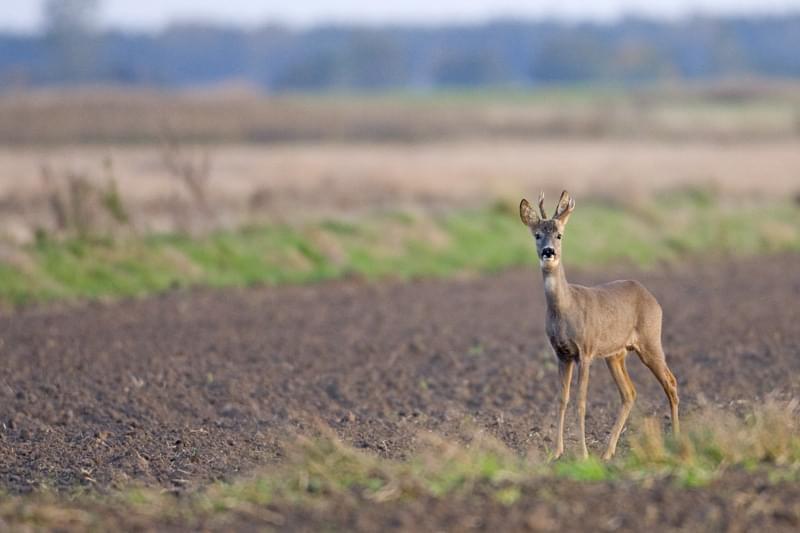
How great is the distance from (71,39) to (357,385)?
5027 inches

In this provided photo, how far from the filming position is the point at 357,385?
47.1 ft

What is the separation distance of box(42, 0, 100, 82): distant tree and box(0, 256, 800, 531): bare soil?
11499cm

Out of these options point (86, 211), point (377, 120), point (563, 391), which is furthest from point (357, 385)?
point (377, 120)

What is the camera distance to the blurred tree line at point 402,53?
131 metres

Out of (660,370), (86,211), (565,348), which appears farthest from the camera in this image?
(86,211)

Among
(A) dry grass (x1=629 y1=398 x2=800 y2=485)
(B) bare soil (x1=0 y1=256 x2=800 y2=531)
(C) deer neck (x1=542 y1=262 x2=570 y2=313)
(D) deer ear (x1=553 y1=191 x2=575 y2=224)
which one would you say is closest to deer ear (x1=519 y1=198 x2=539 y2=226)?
(D) deer ear (x1=553 y1=191 x2=575 y2=224)

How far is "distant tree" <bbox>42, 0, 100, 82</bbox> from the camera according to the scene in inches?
5177

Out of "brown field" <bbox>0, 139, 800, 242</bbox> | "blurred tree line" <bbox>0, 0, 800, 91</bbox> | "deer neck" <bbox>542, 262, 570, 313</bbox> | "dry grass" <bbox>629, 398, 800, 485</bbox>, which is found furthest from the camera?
"blurred tree line" <bbox>0, 0, 800, 91</bbox>

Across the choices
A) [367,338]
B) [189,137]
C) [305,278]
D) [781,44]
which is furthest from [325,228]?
[781,44]

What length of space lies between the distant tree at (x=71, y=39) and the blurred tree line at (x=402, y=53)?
0.33ft

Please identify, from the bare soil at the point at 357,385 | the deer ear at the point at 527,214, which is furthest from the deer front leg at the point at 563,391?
the deer ear at the point at 527,214

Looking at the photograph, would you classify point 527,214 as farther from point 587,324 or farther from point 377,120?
point 377,120

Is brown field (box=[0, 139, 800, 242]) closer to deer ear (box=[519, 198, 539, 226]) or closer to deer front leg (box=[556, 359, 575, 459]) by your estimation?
deer ear (box=[519, 198, 539, 226])

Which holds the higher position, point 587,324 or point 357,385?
point 587,324
